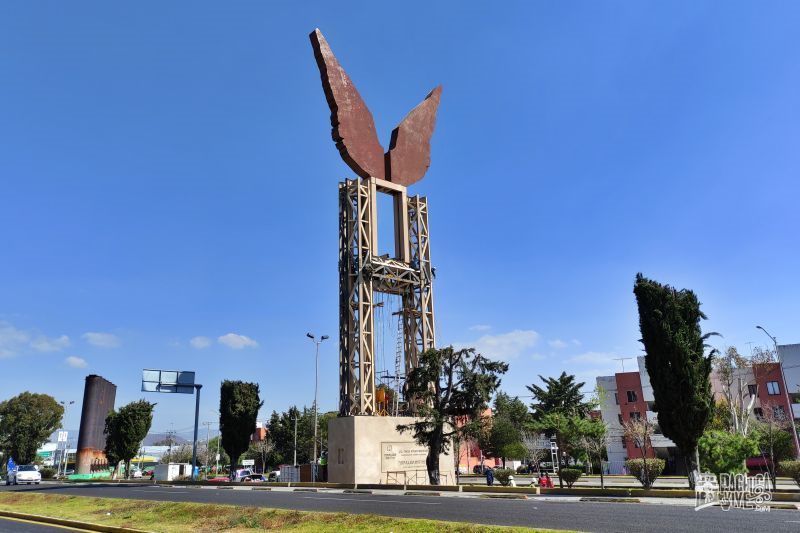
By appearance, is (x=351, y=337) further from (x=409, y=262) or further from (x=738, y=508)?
(x=738, y=508)

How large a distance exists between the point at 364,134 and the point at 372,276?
10840 millimetres

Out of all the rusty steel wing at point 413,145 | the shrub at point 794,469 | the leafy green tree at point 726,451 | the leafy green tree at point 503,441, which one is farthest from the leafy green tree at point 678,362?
the leafy green tree at point 503,441

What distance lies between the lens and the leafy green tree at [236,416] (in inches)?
1861

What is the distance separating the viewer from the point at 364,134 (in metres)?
42.2

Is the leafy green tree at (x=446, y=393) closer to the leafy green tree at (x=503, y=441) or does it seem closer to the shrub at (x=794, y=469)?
the shrub at (x=794, y=469)

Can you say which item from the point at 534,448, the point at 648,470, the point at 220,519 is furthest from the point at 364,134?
the point at 534,448

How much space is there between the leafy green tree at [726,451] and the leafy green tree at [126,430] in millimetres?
49471

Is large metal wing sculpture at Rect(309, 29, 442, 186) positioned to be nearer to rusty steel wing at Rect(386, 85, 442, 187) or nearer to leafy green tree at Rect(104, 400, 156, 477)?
rusty steel wing at Rect(386, 85, 442, 187)

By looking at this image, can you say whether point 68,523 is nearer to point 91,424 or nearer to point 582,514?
point 582,514

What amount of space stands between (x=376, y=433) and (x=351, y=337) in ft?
22.2

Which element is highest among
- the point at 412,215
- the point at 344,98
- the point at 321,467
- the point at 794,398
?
the point at 344,98

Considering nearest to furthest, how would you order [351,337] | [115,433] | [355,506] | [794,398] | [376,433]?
1. [355,506]
2. [376,433]
3. [351,337]
4. [115,433]
5. [794,398]

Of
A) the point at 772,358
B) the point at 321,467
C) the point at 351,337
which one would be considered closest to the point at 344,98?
the point at 351,337

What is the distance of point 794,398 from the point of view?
202 ft
